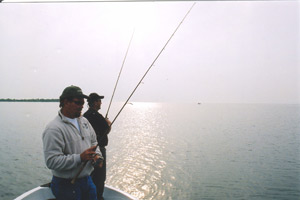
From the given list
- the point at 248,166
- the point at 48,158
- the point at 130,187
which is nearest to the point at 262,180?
the point at 248,166

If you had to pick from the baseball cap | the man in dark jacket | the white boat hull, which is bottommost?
the white boat hull

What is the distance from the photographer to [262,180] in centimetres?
1040

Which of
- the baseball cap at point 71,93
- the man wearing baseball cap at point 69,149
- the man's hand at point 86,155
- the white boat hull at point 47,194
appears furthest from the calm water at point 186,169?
the baseball cap at point 71,93

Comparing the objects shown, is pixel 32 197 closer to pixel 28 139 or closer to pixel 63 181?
Result: pixel 63 181

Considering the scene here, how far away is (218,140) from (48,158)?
64.2ft

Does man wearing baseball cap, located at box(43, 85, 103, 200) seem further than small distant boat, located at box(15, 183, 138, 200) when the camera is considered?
No

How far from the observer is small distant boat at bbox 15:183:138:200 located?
3800mm

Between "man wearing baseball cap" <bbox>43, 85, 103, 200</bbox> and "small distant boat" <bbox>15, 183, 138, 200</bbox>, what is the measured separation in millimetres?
1709

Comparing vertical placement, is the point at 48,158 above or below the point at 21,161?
above

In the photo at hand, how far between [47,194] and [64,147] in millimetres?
2599

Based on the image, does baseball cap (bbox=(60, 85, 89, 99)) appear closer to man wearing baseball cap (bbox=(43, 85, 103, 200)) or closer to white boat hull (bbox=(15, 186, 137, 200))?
man wearing baseball cap (bbox=(43, 85, 103, 200))

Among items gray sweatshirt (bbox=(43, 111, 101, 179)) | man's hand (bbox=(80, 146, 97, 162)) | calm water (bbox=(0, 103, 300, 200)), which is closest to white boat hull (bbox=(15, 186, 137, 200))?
gray sweatshirt (bbox=(43, 111, 101, 179))

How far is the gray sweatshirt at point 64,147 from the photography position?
82.4 inches

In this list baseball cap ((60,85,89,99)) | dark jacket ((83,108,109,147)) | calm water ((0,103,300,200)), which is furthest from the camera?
calm water ((0,103,300,200))
